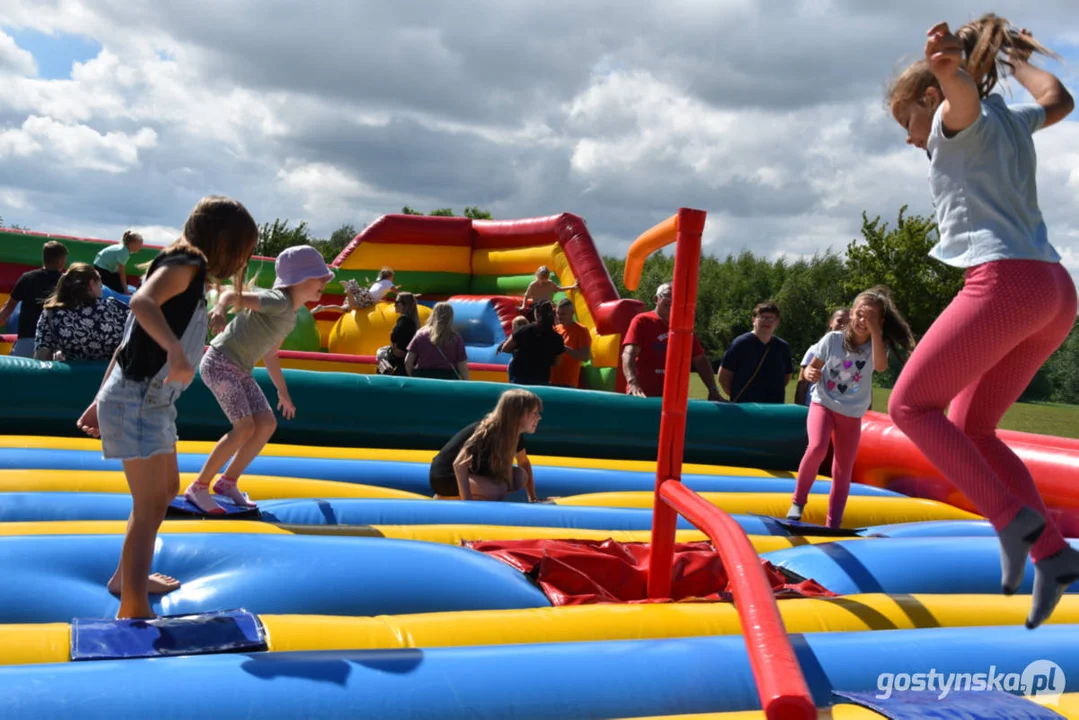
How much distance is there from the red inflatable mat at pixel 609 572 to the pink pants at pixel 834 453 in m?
1.21

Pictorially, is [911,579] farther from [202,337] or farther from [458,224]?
[458,224]

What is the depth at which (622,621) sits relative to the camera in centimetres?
206

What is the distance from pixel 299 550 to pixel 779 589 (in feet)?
4.10

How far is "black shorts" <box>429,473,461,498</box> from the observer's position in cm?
392

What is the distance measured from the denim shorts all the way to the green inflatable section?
2477 mm

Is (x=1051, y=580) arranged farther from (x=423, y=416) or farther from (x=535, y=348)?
(x=535, y=348)

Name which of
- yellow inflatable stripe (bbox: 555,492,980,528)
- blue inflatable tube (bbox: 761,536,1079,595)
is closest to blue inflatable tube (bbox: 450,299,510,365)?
yellow inflatable stripe (bbox: 555,492,980,528)

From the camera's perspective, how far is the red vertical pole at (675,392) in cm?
239

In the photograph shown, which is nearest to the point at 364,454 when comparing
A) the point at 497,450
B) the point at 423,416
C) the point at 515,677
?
the point at 423,416

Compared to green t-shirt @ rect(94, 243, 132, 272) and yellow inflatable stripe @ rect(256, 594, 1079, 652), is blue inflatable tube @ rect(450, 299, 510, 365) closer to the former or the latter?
green t-shirt @ rect(94, 243, 132, 272)

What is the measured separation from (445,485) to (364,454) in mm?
665

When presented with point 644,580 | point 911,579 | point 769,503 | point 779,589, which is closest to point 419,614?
point 644,580

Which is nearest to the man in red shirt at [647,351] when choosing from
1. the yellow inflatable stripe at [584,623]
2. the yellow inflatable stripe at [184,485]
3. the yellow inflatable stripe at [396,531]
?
the yellow inflatable stripe at [184,485]

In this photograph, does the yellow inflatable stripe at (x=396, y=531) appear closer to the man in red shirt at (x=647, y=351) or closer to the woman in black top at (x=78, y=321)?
the woman in black top at (x=78, y=321)
